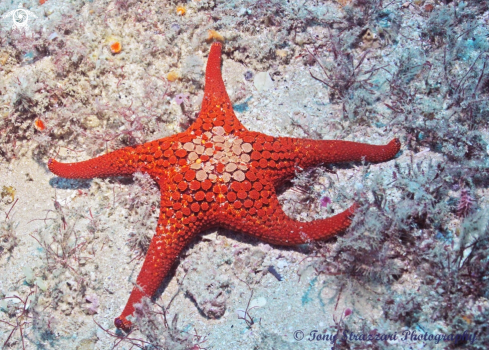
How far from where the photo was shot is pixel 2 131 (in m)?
4.65

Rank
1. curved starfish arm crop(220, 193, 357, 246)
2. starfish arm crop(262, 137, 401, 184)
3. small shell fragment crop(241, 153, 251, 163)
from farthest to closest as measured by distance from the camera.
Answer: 1. starfish arm crop(262, 137, 401, 184)
2. small shell fragment crop(241, 153, 251, 163)
3. curved starfish arm crop(220, 193, 357, 246)

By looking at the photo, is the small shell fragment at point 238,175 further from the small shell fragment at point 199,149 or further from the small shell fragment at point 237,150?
the small shell fragment at point 199,149

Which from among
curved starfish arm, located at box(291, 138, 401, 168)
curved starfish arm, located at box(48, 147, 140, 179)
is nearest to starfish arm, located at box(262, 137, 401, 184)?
curved starfish arm, located at box(291, 138, 401, 168)

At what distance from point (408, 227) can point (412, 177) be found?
54 cm

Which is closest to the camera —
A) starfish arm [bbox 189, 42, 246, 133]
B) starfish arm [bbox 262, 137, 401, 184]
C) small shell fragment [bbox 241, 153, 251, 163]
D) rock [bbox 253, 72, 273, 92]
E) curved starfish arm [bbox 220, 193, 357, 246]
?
curved starfish arm [bbox 220, 193, 357, 246]

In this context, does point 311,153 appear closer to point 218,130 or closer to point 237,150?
point 237,150

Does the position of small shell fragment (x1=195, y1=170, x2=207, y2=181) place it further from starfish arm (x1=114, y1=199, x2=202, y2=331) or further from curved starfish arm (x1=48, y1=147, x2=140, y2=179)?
curved starfish arm (x1=48, y1=147, x2=140, y2=179)

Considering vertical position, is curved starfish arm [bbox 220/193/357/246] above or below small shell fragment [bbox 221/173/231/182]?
below

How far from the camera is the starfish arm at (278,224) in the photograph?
3514 mm

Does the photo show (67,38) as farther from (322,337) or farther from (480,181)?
(480,181)

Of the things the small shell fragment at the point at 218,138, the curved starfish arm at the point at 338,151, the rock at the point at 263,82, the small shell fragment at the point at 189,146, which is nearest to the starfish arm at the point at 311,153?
the curved starfish arm at the point at 338,151

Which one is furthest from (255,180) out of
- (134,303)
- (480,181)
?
(480,181)

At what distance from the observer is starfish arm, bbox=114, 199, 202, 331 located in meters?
3.42

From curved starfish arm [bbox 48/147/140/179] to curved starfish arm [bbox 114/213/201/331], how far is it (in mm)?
727
